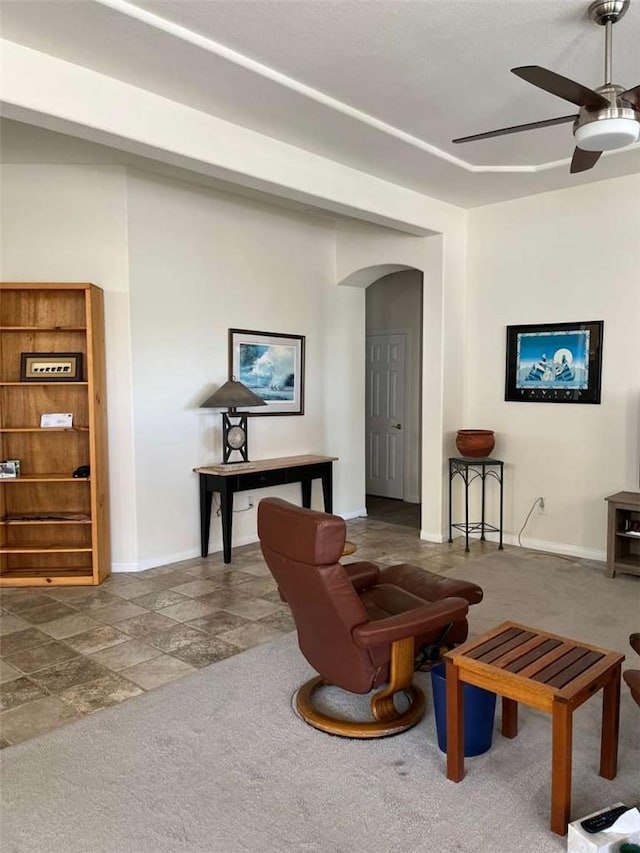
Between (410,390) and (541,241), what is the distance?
9.17 ft

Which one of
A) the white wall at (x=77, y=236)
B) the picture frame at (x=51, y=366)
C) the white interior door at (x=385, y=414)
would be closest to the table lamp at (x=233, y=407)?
the white wall at (x=77, y=236)

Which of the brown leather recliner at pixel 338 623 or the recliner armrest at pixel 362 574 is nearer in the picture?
the brown leather recliner at pixel 338 623

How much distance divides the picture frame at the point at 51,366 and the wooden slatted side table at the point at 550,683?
353 cm

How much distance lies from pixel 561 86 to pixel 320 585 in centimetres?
211

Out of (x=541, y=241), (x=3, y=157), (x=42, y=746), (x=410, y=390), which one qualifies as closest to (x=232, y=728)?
(x=42, y=746)

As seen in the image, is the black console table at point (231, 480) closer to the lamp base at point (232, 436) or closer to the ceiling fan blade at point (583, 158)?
the lamp base at point (232, 436)

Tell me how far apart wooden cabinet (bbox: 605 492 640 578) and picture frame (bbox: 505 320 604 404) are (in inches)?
34.4

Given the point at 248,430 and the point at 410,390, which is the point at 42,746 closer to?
the point at 248,430

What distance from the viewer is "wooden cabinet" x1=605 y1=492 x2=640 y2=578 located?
4711 mm

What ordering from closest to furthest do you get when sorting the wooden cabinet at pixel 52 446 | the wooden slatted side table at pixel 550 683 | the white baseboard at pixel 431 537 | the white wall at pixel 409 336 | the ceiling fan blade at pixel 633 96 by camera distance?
the wooden slatted side table at pixel 550 683
the ceiling fan blade at pixel 633 96
the wooden cabinet at pixel 52 446
the white baseboard at pixel 431 537
the white wall at pixel 409 336

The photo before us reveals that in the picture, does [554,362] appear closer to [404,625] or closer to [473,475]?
[473,475]

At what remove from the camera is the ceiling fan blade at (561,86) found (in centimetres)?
237

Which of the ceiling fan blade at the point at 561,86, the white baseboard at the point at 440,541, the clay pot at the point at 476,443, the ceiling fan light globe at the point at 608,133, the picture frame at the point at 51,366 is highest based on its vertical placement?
the ceiling fan blade at the point at 561,86

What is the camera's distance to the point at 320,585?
2510mm
